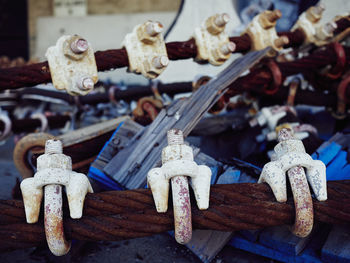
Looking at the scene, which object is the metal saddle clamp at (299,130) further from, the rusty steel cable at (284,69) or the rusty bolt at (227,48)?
the rusty bolt at (227,48)

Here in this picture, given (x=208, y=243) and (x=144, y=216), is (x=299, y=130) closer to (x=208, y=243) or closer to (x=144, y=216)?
(x=208, y=243)

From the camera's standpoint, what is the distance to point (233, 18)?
2736mm

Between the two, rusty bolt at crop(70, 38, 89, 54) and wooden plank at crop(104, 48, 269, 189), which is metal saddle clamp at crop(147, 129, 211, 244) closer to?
wooden plank at crop(104, 48, 269, 189)

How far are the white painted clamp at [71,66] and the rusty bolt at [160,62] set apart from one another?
204 mm

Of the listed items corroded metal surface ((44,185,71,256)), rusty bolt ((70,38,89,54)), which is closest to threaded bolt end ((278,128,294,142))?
corroded metal surface ((44,185,71,256))

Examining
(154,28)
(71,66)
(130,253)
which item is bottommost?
(130,253)

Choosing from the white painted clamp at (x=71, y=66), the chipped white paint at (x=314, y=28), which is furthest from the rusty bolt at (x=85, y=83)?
the chipped white paint at (x=314, y=28)

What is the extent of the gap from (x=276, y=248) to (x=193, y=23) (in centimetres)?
228

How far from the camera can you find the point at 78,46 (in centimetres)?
105

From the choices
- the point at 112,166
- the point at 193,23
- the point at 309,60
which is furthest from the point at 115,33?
the point at 112,166

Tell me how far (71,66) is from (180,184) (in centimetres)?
59

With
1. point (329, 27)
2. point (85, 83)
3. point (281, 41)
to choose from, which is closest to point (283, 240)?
point (85, 83)

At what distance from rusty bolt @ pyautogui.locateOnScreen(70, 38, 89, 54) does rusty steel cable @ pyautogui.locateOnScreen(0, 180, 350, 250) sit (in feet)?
1.58

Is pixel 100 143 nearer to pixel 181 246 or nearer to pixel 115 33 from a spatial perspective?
pixel 181 246
